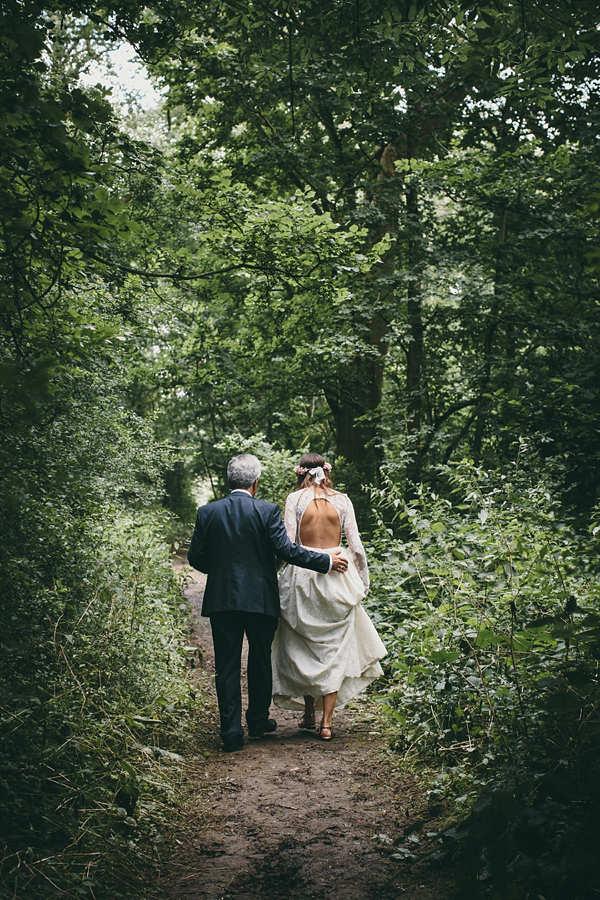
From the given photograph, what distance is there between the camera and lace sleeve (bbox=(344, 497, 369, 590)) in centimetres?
608

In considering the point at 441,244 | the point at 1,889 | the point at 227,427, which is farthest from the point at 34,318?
the point at 227,427

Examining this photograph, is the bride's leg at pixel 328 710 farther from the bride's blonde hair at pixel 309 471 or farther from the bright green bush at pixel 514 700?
the bride's blonde hair at pixel 309 471

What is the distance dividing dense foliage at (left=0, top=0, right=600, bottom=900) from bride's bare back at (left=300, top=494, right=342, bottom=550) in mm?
670

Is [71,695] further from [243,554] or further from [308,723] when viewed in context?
[308,723]

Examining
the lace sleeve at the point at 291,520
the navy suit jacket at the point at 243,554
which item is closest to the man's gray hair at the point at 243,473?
the navy suit jacket at the point at 243,554

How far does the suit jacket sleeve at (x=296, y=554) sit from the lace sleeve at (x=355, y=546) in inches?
19.2

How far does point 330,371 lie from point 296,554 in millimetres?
6585

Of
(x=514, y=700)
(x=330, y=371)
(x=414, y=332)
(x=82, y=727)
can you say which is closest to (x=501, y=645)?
(x=514, y=700)

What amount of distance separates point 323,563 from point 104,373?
15.8 feet

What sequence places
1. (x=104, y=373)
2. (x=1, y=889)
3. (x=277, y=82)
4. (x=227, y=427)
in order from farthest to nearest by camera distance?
(x=227, y=427)
(x=277, y=82)
(x=104, y=373)
(x=1, y=889)

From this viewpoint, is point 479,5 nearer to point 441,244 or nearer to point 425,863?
point 425,863

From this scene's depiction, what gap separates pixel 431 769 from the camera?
4508mm

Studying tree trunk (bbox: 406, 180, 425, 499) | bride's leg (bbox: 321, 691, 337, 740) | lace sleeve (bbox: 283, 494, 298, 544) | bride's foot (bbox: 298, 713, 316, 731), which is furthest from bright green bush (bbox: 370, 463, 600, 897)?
tree trunk (bbox: 406, 180, 425, 499)

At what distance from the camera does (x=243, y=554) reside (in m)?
5.62
